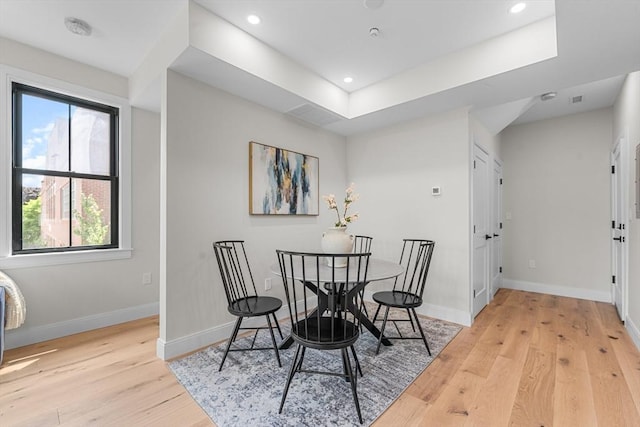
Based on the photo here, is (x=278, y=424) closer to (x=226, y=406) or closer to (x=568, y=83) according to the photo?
(x=226, y=406)

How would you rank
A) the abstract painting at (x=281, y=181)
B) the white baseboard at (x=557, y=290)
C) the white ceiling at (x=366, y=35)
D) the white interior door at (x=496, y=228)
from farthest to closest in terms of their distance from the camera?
the white interior door at (x=496, y=228)
the white baseboard at (x=557, y=290)
the abstract painting at (x=281, y=181)
the white ceiling at (x=366, y=35)

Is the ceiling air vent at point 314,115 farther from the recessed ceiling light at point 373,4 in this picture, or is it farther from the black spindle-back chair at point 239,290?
the black spindle-back chair at point 239,290

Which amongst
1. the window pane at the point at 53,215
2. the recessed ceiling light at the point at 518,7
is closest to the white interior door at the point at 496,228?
the recessed ceiling light at the point at 518,7

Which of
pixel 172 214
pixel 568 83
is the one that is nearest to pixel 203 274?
pixel 172 214

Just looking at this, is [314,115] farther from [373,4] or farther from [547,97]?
[547,97]

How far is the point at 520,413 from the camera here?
5.49ft

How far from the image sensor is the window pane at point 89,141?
2.83m

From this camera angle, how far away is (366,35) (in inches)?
95.0

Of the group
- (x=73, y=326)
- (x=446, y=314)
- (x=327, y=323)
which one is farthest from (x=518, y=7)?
(x=73, y=326)

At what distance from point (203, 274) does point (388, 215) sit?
230 cm

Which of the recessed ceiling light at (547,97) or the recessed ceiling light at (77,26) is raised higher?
the recessed ceiling light at (77,26)

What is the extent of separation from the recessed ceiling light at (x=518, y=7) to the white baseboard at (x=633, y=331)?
2.83m

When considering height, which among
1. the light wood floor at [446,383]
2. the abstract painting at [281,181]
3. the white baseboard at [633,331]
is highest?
the abstract painting at [281,181]

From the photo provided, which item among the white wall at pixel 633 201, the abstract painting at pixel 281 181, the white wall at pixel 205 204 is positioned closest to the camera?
the white wall at pixel 205 204
